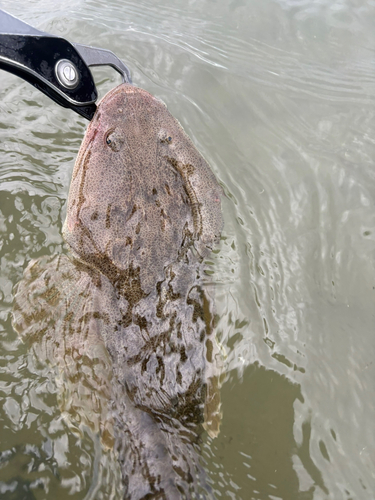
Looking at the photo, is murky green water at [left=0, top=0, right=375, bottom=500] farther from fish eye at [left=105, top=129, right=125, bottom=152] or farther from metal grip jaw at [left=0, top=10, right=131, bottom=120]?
metal grip jaw at [left=0, top=10, right=131, bottom=120]

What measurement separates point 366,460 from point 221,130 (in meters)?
3.33

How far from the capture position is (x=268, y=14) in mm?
4812

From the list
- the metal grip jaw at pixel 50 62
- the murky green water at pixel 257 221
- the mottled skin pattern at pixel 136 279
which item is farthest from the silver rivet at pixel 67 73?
the murky green water at pixel 257 221

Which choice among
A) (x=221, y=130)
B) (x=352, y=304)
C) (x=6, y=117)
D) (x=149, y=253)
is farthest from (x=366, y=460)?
(x=6, y=117)

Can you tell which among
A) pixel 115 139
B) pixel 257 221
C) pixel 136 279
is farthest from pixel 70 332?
pixel 257 221

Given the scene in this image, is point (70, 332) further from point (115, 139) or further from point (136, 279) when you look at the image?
point (115, 139)

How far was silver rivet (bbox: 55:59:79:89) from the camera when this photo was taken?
2.38 m

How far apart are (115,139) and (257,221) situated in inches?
62.1

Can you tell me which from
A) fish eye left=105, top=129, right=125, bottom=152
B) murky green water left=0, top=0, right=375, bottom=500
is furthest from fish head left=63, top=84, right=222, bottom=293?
murky green water left=0, top=0, right=375, bottom=500

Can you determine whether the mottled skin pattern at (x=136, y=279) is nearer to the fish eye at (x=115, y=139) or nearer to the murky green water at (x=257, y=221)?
the fish eye at (x=115, y=139)

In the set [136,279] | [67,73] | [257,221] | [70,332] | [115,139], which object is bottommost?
[70,332]

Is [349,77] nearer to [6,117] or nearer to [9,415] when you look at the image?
[6,117]

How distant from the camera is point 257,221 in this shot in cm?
368

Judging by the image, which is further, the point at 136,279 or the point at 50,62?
the point at 136,279
